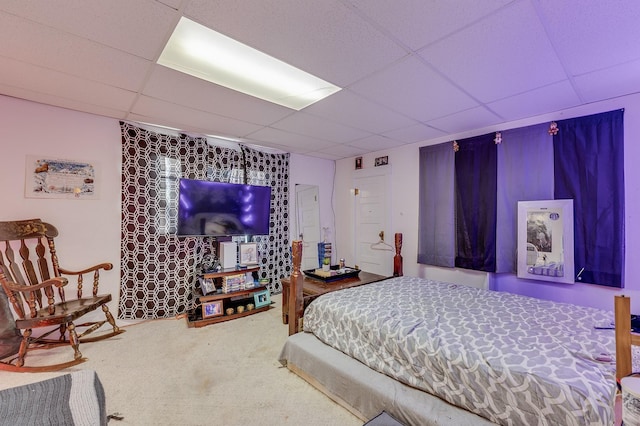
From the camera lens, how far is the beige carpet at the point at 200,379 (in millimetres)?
Answer: 1759

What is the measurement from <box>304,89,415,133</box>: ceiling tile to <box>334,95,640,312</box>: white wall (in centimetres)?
98

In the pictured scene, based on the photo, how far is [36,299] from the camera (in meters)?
2.56

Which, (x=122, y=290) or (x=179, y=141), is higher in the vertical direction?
(x=179, y=141)

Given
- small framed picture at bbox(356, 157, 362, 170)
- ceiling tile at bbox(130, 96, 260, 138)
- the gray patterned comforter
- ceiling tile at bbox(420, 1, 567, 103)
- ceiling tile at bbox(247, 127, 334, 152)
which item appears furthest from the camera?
small framed picture at bbox(356, 157, 362, 170)

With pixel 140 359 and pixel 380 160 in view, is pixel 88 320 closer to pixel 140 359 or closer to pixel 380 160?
pixel 140 359

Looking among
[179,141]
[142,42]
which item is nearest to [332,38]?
[142,42]

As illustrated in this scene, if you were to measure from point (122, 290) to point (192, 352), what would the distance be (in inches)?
51.2

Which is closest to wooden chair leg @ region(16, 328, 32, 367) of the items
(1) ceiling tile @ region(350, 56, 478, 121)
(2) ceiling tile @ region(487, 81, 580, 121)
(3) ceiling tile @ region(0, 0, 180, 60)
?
(3) ceiling tile @ region(0, 0, 180, 60)

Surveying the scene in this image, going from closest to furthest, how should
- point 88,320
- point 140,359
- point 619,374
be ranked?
1. point 619,374
2. point 140,359
3. point 88,320

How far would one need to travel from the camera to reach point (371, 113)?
2.79 m

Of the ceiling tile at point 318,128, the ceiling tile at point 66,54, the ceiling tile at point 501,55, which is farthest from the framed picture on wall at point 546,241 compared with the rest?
the ceiling tile at point 66,54

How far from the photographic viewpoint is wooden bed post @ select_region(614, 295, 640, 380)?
0.97m

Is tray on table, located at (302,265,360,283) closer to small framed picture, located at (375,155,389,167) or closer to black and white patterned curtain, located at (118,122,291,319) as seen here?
black and white patterned curtain, located at (118,122,291,319)

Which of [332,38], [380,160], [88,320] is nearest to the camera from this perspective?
[332,38]
